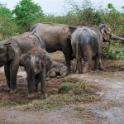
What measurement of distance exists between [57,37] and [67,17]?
7.52 metres

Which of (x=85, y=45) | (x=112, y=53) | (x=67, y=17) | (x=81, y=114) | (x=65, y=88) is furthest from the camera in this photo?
(x=67, y=17)

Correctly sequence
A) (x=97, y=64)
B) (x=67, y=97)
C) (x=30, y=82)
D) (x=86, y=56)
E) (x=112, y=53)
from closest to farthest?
(x=67, y=97), (x=30, y=82), (x=86, y=56), (x=97, y=64), (x=112, y=53)

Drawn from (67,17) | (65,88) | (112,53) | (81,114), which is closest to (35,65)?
(65,88)

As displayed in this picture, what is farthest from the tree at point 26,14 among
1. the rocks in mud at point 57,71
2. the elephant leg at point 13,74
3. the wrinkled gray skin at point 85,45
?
the elephant leg at point 13,74

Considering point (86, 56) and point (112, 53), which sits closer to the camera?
point (86, 56)

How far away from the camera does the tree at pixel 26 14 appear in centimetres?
2257

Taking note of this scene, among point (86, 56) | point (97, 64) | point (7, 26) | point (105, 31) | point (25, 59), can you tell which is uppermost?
point (25, 59)

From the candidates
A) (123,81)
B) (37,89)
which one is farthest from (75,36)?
(37,89)

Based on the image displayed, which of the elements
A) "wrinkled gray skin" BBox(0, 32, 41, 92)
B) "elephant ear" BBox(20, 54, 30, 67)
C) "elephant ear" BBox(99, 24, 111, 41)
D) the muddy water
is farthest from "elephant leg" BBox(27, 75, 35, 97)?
"elephant ear" BBox(99, 24, 111, 41)

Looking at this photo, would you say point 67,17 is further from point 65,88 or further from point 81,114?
point 81,114

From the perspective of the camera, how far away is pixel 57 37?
14.3 m

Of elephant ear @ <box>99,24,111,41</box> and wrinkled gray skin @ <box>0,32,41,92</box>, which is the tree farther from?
wrinkled gray skin @ <box>0,32,41,92</box>

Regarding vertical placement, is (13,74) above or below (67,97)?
above

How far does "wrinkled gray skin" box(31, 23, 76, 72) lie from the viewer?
14.1m
